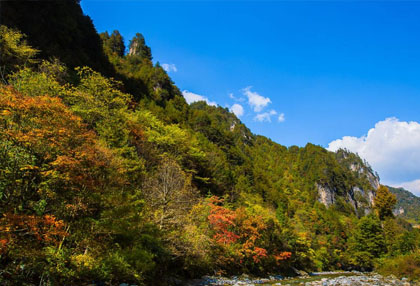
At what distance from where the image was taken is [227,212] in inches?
1077

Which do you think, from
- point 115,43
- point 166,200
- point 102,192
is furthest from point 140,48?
point 102,192

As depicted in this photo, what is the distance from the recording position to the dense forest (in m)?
9.36

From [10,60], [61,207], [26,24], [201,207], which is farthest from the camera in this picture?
[26,24]

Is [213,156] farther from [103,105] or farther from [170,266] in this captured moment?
[170,266]

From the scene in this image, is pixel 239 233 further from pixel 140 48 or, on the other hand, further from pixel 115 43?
pixel 140 48

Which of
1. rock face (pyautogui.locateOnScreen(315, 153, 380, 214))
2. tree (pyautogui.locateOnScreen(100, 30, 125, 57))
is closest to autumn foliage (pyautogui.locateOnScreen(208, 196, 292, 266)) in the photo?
tree (pyautogui.locateOnScreen(100, 30, 125, 57))

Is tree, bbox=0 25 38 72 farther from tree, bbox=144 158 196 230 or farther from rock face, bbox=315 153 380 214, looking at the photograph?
rock face, bbox=315 153 380 214

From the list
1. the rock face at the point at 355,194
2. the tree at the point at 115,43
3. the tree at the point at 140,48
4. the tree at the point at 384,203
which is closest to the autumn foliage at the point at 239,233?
the tree at the point at 384,203

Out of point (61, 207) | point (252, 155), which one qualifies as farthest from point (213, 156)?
point (252, 155)

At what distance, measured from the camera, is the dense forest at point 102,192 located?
936 cm

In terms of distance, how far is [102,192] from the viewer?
40.4 feet

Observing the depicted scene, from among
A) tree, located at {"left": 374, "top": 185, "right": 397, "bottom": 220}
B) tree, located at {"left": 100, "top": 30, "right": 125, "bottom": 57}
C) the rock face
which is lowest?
tree, located at {"left": 374, "top": 185, "right": 397, "bottom": 220}

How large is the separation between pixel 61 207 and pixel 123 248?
4.44 m

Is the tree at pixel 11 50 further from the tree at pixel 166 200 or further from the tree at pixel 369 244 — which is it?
the tree at pixel 369 244
